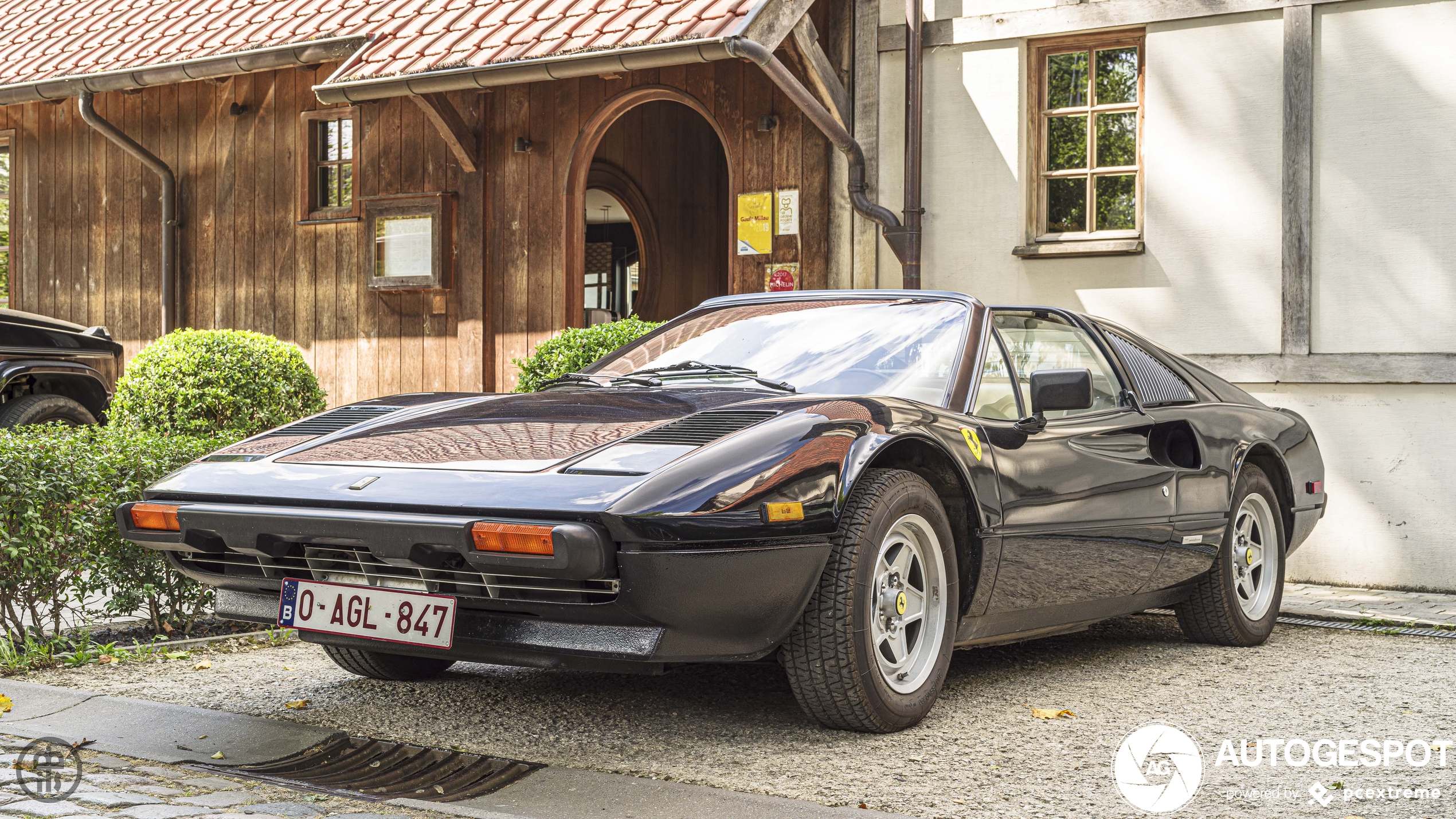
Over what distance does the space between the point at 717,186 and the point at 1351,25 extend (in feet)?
26.3

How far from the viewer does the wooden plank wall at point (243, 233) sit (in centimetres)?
1082

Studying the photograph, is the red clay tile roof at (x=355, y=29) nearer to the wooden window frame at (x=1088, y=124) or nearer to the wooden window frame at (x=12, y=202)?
the wooden window frame at (x=12, y=202)

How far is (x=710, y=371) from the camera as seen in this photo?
4547 mm

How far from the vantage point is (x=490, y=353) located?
1050cm

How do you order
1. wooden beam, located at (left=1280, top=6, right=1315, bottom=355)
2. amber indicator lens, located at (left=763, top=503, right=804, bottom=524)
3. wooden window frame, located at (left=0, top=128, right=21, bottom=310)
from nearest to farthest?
amber indicator lens, located at (left=763, top=503, right=804, bottom=524) → wooden beam, located at (left=1280, top=6, right=1315, bottom=355) → wooden window frame, located at (left=0, top=128, right=21, bottom=310)

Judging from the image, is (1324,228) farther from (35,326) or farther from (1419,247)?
(35,326)

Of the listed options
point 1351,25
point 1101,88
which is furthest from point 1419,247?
point 1101,88

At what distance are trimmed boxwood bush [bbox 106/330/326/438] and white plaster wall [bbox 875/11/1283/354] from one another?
4.48 metres

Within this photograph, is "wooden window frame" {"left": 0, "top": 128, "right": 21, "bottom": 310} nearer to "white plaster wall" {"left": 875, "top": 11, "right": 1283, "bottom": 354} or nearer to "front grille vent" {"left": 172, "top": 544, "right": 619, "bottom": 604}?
→ "white plaster wall" {"left": 875, "top": 11, "right": 1283, "bottom": 354}

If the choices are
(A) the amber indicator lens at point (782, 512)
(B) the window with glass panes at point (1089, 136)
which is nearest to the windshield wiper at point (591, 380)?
(A) the amber indicator lens at point (782, 512)

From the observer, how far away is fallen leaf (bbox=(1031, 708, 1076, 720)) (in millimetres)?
4211

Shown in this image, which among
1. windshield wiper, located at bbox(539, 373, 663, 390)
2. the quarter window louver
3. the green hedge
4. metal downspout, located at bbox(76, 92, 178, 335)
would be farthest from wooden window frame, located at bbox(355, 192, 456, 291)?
the quarter window louver

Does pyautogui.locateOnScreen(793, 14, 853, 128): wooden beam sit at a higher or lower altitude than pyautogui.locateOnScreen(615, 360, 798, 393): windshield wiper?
higher

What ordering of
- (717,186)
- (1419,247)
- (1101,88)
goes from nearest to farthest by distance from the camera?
(1419,247) → (1101,88) → (717,186)
